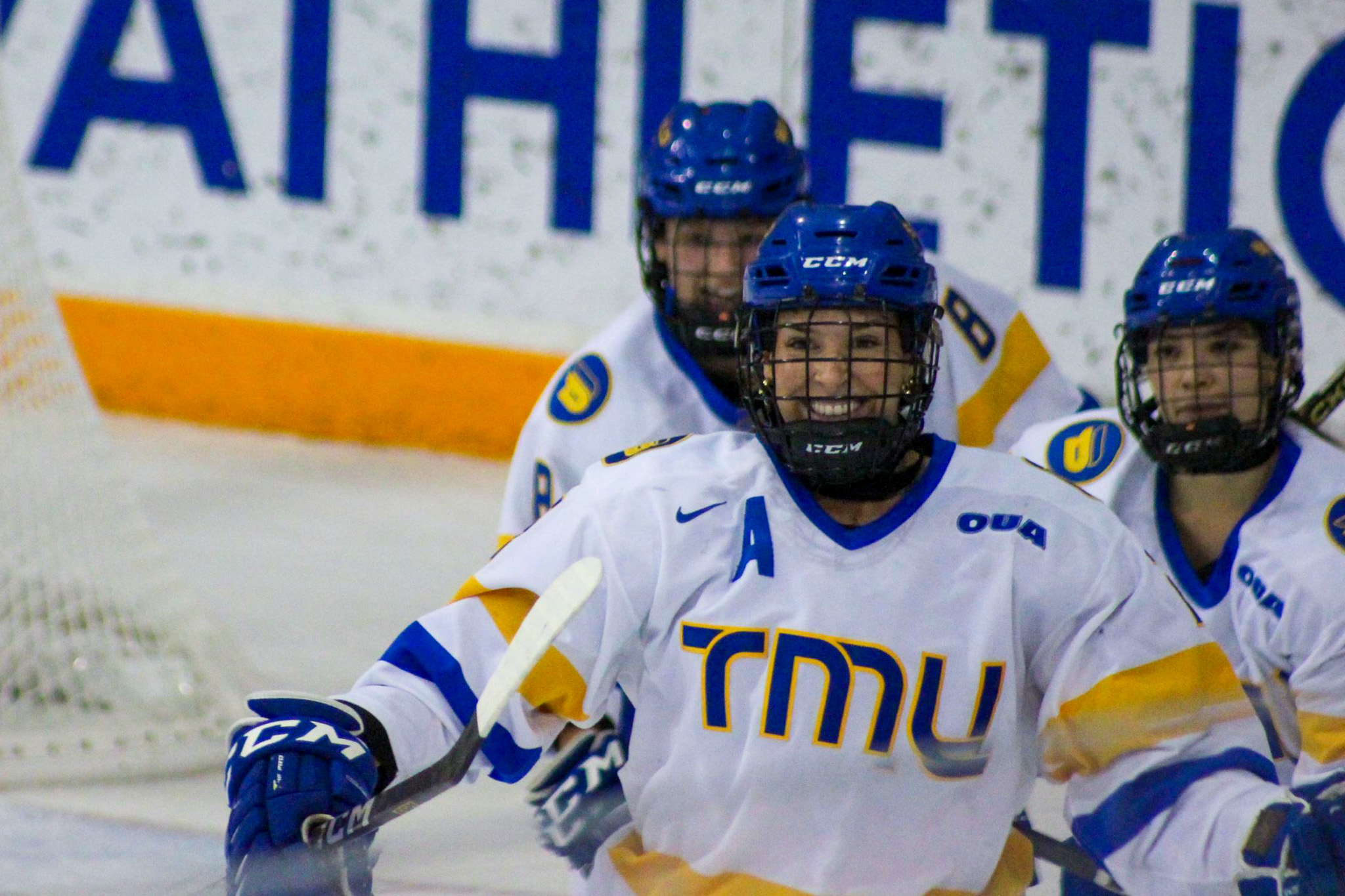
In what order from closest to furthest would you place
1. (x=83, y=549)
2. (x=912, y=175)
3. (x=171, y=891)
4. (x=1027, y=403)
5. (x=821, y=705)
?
1. (x=821, y=705)
2. (x=171, y=891)
3. (x=1027, y=403)
4. (x=83, y=549)
5. (x=912, y=175)

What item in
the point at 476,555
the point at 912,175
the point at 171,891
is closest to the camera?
the point at 171,891

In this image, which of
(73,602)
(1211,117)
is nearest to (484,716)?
(73,602)

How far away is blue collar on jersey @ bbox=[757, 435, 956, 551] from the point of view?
1592 mm

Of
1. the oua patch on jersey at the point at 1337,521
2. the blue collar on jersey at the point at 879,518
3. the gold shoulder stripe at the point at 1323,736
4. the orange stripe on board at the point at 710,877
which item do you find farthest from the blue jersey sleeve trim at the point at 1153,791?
the oua patch on jersey at the point at 1337,521

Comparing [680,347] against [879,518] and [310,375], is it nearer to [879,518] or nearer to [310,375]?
[879,518]

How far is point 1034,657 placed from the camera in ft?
5.24

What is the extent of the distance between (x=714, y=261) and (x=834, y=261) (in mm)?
797

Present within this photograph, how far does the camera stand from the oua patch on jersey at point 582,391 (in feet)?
8.16

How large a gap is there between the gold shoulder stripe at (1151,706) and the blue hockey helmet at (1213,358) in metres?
0.75

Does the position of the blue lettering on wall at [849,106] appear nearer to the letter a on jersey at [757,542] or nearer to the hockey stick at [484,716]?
the letter a on jersey at [757,542]

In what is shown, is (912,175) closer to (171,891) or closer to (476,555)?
(476,555)

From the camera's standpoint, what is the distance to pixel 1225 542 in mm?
2293

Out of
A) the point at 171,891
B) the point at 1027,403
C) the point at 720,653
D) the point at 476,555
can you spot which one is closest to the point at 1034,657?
the point at 720,653

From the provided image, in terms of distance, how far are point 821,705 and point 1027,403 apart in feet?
4.03
